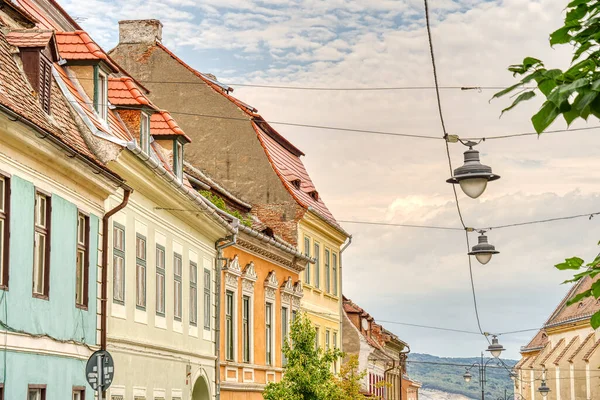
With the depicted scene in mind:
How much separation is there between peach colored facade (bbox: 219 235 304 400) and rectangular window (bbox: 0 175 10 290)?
1598 centimetres

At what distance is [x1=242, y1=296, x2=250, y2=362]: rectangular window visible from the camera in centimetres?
3247

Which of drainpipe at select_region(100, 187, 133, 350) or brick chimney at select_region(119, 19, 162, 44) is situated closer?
drainpipe at select_region(100, 187, 133, 350)

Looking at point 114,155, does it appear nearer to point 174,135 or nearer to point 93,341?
point 93,341

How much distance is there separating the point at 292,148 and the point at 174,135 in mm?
20594

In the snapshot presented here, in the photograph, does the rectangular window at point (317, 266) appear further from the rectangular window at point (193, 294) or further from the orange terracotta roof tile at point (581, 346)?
the orange terracotta roof tile at point (581, 346)

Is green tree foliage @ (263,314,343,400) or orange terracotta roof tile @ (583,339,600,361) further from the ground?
orange terracotta roof tile @ (583,339,600,361)

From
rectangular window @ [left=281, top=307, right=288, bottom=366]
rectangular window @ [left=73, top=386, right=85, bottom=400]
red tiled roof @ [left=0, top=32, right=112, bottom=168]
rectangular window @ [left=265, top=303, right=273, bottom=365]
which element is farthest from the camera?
rectangular window @ [left=281, top=307, right=288, bottom=366]

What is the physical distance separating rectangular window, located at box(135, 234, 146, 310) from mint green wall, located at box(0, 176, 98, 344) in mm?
3346

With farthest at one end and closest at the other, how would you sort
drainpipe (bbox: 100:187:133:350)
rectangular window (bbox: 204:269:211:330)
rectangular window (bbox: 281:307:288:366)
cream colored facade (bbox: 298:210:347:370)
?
cream colored facade (bbox: 298:210:347:370) → rectangular window (bbox: 281:307:288:366) → rectangular window (bbox: 204:269:211:330) → drainpipe (bbox: 100:187:133:350)

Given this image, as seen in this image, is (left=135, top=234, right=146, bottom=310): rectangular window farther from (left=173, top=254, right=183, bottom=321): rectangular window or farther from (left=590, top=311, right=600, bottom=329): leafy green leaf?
(left=590, top=311, right=600, bottom=329): leafy green leaf

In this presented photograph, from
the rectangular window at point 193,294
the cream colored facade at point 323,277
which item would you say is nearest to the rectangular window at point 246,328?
the rectangular window at point 193,294

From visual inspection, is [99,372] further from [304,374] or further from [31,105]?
[304,374]

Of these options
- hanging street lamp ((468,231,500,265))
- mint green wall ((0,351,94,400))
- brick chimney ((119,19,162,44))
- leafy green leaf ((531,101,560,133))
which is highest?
brick chimney ((119,19,162,44))

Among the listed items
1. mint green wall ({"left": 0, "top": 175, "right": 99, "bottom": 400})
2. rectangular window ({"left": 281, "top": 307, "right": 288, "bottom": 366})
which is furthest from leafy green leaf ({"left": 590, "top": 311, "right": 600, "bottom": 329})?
rectangular window ({"left": 281, "top": 307, "right": 288, "bottom": 366})
